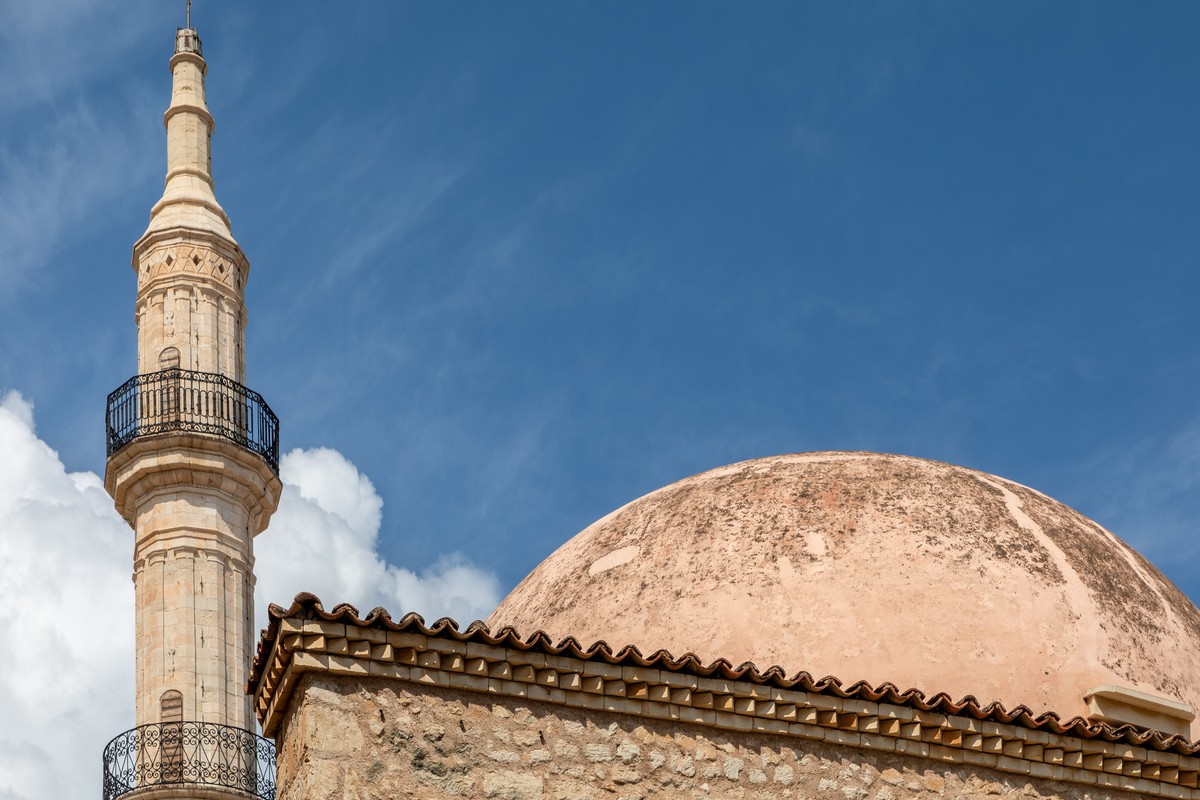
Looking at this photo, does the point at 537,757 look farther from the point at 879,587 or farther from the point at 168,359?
the point at 168,359

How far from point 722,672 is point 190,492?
15.7 metres

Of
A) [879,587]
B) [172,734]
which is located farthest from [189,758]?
[879,587]

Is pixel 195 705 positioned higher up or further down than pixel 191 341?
further down

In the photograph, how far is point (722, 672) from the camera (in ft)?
28.3

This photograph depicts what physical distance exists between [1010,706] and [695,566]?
1917 mm

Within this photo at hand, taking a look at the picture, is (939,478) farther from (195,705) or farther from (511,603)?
(195,705)

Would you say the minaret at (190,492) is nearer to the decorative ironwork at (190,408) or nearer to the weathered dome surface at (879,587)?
the decorative ironwork at (190,408)

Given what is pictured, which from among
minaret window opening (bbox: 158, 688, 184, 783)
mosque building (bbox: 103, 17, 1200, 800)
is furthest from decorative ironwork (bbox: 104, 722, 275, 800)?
mosque building (bbox: 103, 17, 1200, 800)

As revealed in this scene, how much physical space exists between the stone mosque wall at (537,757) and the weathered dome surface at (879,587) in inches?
46.1

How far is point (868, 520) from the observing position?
1084cm

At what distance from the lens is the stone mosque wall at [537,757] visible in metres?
7.91

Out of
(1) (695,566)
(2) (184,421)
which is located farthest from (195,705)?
(1) (695,566)

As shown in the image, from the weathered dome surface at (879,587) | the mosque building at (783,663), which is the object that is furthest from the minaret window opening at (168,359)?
the weathered dome surface at (879,587)

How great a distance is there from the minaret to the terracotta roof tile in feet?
45.5
